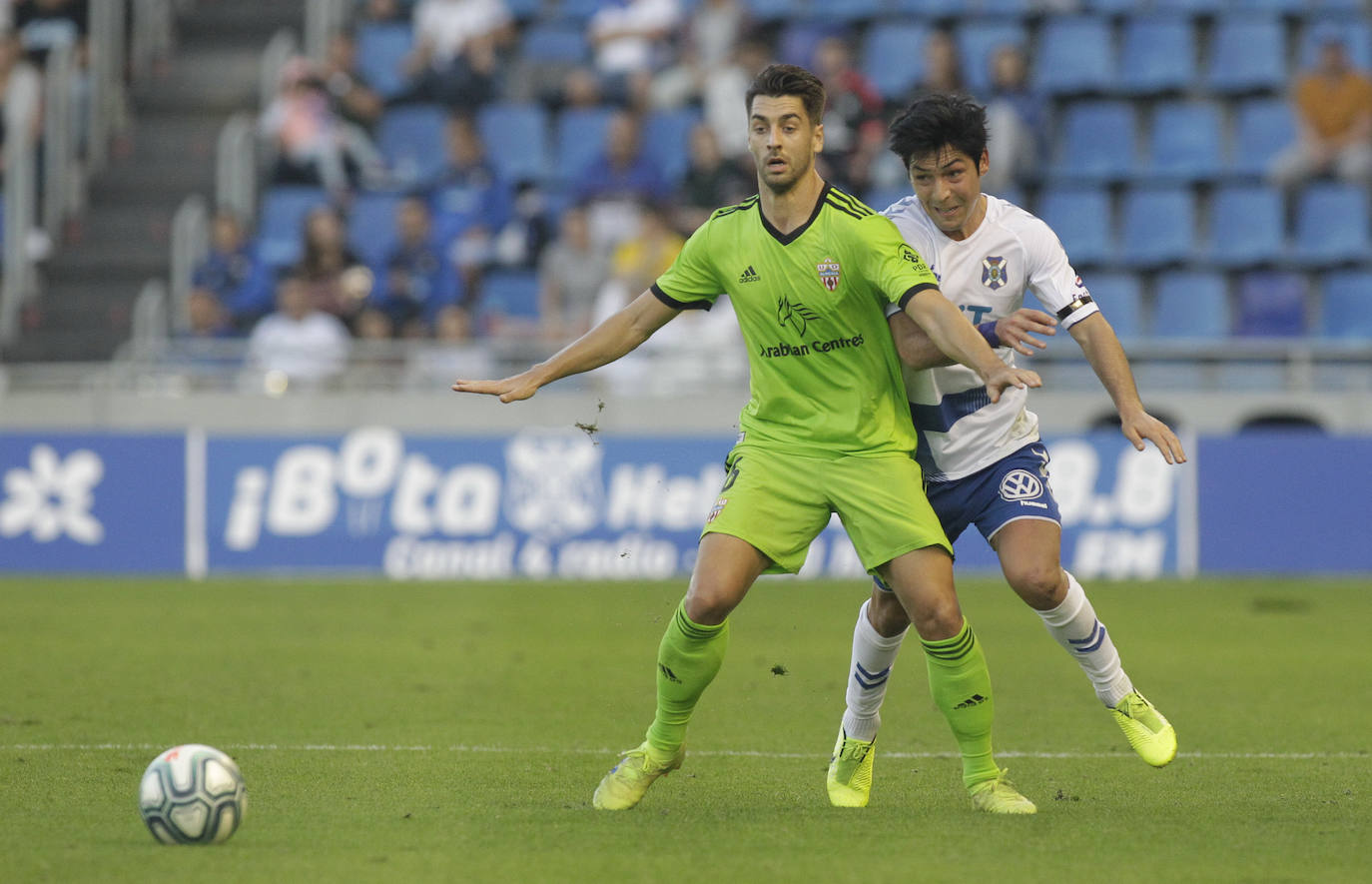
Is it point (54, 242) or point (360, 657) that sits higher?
point (54, 242)

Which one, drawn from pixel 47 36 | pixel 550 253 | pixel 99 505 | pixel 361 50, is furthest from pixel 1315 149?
pixel 47 36

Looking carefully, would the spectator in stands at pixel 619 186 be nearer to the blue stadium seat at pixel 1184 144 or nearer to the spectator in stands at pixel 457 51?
the spectator in stands at pixel 457 51

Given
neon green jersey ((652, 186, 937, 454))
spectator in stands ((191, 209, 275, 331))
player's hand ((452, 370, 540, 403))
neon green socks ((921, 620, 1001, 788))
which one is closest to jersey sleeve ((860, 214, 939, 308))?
neon green jersey ((652, 186, 937, 454))

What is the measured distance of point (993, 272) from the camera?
20.8ft

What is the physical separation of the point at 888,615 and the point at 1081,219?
1214cm

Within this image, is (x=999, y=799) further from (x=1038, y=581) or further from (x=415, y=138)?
(x=415, y=138)

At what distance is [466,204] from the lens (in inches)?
714

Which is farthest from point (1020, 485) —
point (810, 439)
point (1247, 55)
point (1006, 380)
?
point (1247, 55)

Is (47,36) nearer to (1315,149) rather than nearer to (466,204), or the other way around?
(466,204)

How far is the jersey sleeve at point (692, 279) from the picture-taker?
6293 millimetres

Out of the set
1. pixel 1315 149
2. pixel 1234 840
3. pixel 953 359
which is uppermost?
pixel 1315 149

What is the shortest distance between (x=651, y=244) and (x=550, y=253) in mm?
1094

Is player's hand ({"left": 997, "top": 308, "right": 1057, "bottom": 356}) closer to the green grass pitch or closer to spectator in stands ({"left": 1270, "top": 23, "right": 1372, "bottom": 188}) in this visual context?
the green grass pitch

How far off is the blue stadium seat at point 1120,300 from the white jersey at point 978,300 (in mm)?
11019
